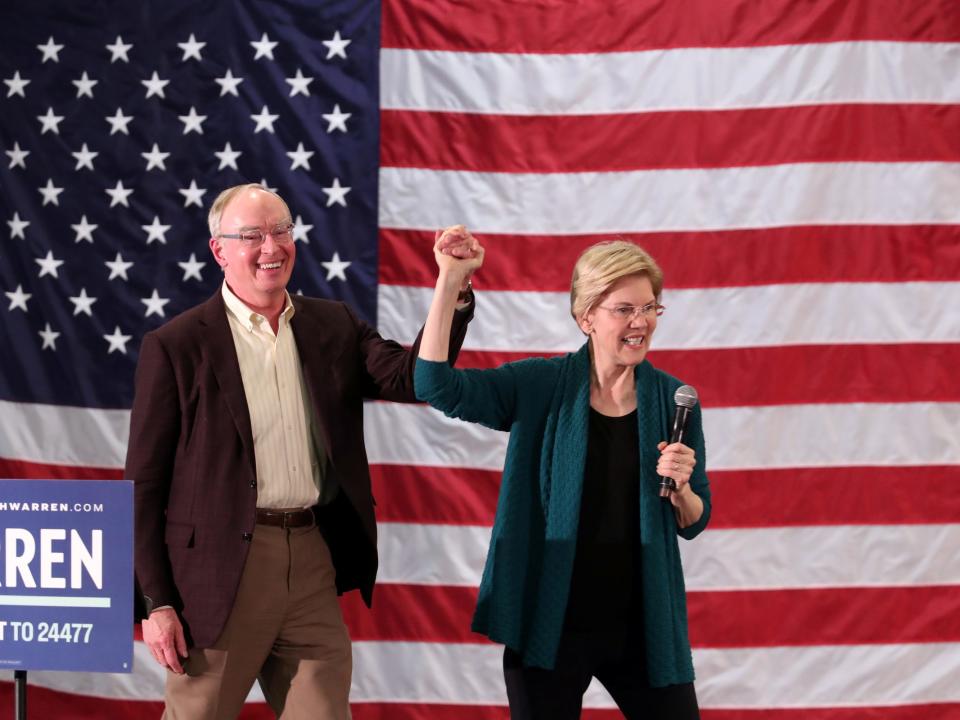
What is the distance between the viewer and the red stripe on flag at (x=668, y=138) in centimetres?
428

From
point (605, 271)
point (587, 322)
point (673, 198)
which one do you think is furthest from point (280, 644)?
point (673, 198)

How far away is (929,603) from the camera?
431cm

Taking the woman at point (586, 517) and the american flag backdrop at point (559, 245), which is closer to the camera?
the woman at point (586, 517)

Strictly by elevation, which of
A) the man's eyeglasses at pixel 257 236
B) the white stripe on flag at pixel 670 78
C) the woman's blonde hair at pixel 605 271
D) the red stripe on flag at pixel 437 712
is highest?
the white stripe on flag at pixel 670 78

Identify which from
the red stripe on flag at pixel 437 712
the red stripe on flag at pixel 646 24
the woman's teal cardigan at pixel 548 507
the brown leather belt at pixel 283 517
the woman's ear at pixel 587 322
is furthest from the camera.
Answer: the red stripe on flag at pixel 437 712

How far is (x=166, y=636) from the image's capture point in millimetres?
2551

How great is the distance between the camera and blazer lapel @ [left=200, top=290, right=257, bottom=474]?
2566 millimetres

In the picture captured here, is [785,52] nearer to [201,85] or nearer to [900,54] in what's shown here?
[900,54]

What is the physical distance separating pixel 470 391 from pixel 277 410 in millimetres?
Answer: 475

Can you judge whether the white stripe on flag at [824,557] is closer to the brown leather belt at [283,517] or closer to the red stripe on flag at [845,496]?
the red stripe on flag at [845,496]

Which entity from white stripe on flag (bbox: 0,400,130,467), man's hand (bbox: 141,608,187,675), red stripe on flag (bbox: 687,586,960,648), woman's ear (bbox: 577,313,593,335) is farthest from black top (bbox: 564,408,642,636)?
white stripe on flag (bbox: 0,400,130,467)

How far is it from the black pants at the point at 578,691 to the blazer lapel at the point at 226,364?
73 centimetres

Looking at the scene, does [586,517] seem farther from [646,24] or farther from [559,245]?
[646,24]

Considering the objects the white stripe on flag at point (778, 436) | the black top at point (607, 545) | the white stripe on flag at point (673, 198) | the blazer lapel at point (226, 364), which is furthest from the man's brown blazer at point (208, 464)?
the white stripe on flag at point (673, 198)
